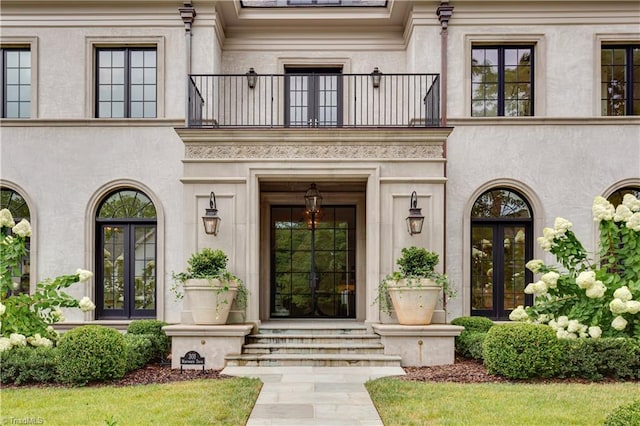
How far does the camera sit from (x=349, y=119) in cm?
1348

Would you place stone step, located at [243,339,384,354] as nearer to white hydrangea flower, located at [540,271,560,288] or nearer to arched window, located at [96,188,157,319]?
white hydrangea flower, located at [540,271,560,288]

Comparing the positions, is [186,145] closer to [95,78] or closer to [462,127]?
[95,78]

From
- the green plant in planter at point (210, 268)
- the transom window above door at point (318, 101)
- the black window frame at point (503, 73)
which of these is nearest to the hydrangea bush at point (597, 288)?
the black window frame at point (503, 73)

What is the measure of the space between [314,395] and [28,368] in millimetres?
4275

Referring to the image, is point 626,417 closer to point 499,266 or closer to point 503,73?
point 499,266

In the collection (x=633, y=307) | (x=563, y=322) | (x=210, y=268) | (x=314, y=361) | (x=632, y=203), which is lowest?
(x=314, y=361)

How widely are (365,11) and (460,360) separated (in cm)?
802

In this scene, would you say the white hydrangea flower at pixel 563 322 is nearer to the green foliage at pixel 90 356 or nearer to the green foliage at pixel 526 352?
the green foliage at pixel 526 352

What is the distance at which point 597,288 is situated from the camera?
9070 millimetres

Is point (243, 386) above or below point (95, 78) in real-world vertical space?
below

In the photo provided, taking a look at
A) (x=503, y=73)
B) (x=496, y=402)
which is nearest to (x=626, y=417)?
(x=496, y=402)

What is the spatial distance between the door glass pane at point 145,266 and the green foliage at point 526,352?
7.54 meters

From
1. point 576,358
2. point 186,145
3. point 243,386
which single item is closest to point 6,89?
point 186,145

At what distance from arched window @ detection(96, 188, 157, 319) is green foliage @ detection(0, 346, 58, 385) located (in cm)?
409
